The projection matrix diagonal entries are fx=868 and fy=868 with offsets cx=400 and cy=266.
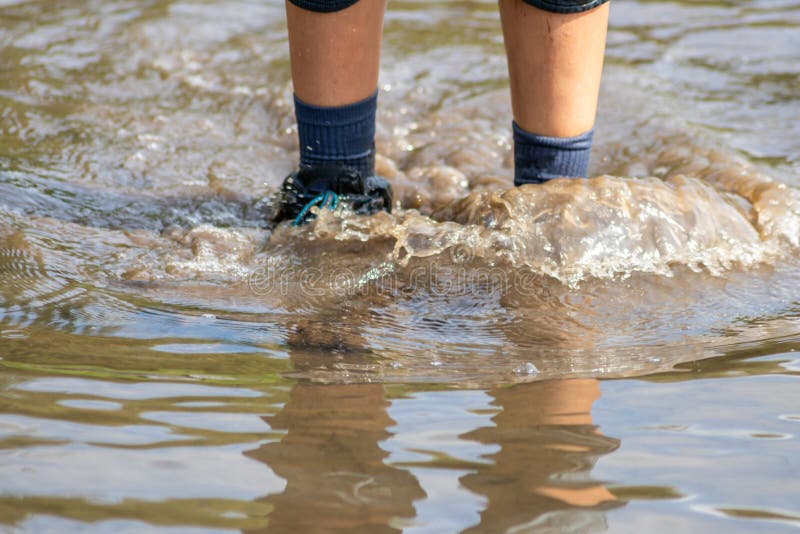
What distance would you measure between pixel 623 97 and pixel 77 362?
277 cm

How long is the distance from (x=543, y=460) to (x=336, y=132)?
1290 millimetres

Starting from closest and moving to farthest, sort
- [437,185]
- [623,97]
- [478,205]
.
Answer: [478,205] < [437,185] < [623,97]

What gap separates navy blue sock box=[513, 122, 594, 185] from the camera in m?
2.24

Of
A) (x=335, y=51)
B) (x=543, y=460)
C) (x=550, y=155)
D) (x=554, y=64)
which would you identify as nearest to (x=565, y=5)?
(x=554, y=64)

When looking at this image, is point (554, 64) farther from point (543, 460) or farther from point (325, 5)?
point (543, 460)

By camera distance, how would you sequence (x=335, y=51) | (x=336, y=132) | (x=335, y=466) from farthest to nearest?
(x=336, y=132) → (x=335, y=51) → (x=335, y=466)

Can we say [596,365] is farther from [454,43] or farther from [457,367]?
[454,43]

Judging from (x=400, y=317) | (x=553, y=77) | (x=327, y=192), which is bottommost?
(x=400, y=317)

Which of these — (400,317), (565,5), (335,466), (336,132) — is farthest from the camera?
(336,132)

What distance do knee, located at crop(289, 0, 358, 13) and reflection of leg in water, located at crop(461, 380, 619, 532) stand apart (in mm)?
1098

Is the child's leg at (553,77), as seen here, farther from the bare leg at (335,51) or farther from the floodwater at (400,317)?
the bare leg at (335,51)

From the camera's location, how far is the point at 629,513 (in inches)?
42.9

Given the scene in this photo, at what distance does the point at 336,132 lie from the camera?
2277mm

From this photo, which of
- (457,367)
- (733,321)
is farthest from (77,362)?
(733,321)
